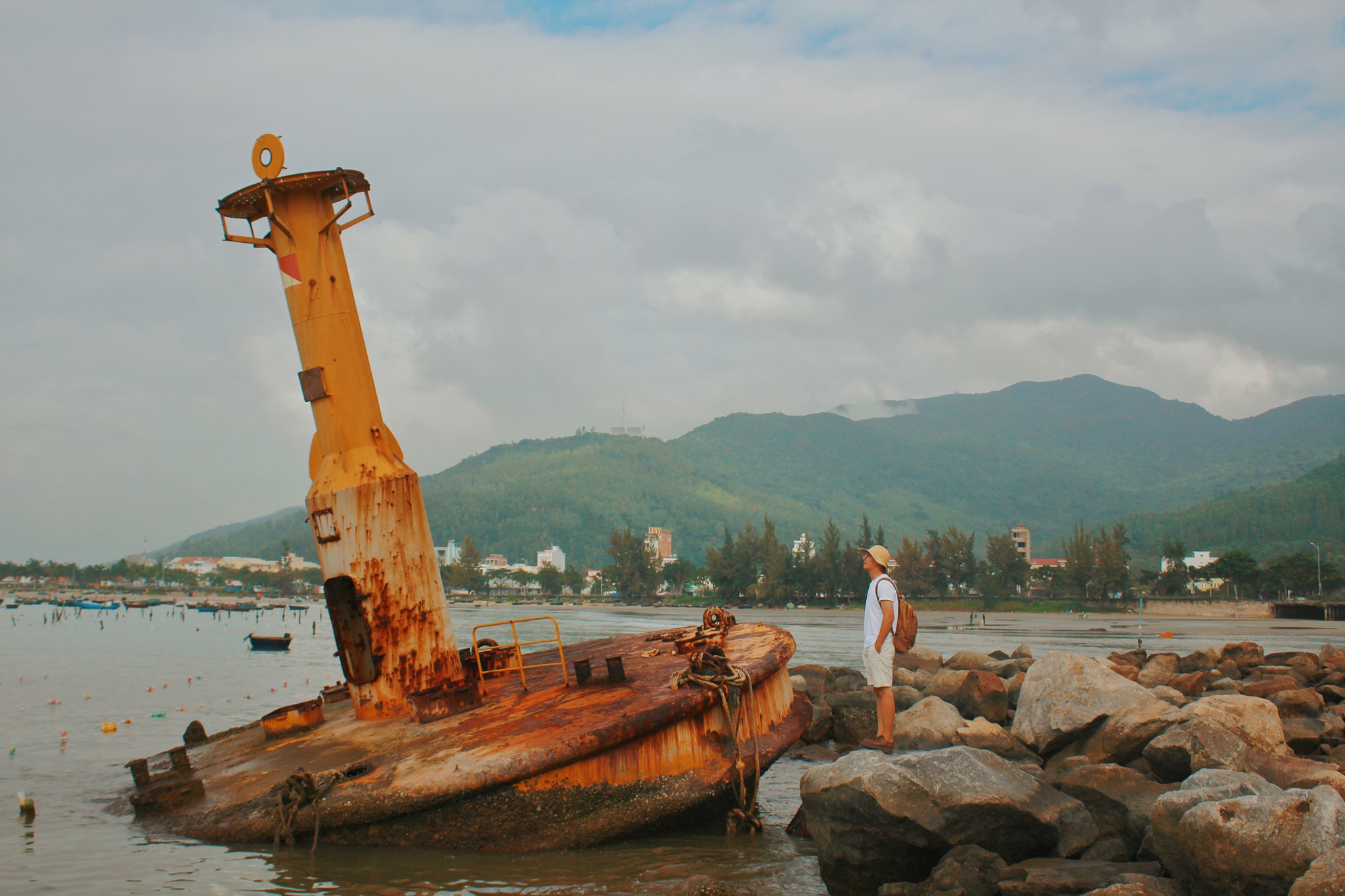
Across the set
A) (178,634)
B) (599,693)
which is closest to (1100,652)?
(599,693)

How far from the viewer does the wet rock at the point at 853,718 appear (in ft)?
46.0

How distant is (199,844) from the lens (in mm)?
8734

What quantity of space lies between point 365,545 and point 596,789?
329 cm

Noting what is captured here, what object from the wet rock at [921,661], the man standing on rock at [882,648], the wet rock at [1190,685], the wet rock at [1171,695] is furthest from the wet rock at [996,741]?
the wet rock at [921,661]

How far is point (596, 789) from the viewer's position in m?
8.32

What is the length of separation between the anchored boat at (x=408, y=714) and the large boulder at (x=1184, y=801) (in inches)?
149

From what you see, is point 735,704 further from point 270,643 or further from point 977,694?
point 270,643

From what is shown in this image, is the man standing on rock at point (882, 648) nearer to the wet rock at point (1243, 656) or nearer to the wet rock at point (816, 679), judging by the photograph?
the wet rock at point (816, 679)

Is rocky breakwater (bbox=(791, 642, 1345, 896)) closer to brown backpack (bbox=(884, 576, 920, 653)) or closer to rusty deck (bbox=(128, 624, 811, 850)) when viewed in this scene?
rusty deck (bbox=(128, 624, 811, 850))

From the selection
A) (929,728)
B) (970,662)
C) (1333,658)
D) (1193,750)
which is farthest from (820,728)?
(1333,658)

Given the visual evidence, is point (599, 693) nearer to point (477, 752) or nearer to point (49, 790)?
point (477, 752)

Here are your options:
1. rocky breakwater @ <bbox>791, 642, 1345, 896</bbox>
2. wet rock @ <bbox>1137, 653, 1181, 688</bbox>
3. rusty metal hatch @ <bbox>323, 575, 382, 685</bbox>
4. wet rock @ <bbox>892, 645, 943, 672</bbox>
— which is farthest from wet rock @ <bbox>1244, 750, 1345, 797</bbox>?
wet rock @ <bbox>892, 645, 943, 672</bbox>

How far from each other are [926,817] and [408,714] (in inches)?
201

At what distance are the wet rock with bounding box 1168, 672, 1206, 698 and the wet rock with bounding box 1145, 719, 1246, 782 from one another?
6.51 metres
